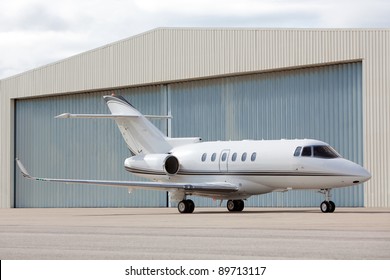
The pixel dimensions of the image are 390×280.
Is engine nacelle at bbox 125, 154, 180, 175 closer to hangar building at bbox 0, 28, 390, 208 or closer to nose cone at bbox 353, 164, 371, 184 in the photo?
hangar building at bbox 0, 28, 390, 208

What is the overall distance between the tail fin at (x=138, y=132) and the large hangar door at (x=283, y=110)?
255 inches

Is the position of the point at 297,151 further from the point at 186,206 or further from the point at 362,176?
the point at 186,206

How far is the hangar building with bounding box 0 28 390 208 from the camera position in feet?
123

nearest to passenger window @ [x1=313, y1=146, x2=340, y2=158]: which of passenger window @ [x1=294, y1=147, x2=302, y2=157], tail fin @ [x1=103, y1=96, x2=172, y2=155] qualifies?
passenger window @ [x1=294, y1=147, x2=302, y2=157]

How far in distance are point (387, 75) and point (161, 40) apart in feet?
45.2

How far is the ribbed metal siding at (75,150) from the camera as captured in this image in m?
47.8

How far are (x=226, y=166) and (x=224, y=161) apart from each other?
9.5 inches

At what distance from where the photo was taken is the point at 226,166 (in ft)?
112

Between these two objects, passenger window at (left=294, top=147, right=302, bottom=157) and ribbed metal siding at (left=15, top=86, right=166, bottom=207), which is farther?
ribbed metal siding at (left=15, top=86, right=166, bottom=207)

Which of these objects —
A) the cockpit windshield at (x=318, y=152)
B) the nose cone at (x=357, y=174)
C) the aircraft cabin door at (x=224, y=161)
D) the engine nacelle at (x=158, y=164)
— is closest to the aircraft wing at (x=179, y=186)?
the aircraft cabin door at (x=224, y=161)

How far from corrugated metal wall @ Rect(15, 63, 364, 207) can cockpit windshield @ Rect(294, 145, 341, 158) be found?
7.20m

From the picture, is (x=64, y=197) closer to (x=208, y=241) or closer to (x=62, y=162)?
(x=62, y=162)

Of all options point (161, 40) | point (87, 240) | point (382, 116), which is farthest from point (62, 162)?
point (87, 240)

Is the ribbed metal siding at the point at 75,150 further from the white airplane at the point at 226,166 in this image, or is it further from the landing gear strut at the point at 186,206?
the landing gear strut at the point at 186,206
